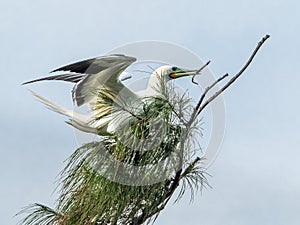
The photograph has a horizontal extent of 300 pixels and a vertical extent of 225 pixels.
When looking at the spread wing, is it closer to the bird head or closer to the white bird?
the white bird

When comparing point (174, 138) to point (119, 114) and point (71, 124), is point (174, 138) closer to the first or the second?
point (119, 114)

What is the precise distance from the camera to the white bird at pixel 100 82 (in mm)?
2309

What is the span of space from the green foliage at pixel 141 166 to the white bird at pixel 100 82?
0.11m

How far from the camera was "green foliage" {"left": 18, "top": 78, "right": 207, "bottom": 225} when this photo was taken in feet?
6.95

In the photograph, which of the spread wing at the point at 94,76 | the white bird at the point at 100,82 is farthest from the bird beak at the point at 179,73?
the spread wing at the point at 94,76

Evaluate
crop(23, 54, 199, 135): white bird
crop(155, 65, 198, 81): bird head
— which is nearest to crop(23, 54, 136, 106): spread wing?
crop(23, 54, 199, 135): white bird

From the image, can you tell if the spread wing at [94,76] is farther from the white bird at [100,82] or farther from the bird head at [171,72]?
the bird head at [171,72]

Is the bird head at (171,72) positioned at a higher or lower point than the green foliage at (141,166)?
higher

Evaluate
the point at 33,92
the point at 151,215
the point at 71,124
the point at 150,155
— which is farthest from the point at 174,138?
the point at 33,92

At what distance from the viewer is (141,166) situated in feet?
6.98

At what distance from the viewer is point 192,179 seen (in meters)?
2.21

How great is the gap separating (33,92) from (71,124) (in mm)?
335

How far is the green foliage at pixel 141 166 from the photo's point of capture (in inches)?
83.4

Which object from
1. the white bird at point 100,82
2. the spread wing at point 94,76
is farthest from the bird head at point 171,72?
the spread wing at point 94,76
